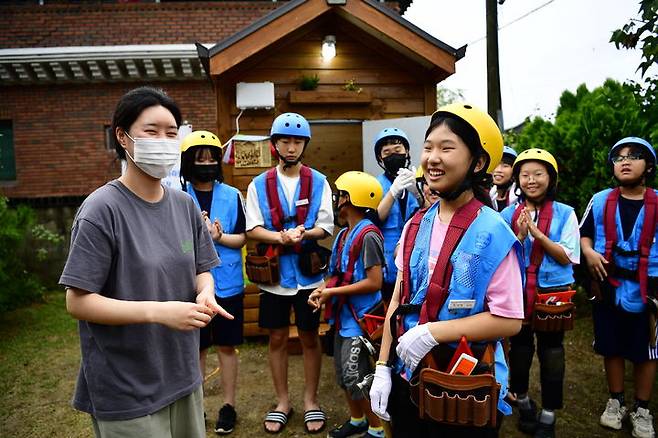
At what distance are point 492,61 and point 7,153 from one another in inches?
453

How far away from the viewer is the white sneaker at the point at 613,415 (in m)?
3.95

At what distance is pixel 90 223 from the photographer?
6.16 feet

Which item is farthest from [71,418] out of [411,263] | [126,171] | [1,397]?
[411,263]

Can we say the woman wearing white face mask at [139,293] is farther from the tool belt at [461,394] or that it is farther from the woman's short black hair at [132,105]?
the tool belt at [461,394]

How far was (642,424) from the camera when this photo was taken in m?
3.77

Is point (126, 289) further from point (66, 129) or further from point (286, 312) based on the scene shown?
point (66, 129)

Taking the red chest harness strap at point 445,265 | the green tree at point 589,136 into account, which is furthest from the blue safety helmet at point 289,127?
the green tree at point 589,136

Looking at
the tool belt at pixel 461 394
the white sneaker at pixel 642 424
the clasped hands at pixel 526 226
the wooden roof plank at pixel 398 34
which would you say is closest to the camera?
the tool belt at pixel 461 394

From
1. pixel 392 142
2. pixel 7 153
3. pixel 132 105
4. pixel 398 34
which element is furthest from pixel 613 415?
pixel 7 153

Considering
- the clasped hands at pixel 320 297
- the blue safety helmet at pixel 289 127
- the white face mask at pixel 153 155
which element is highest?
the blue safety helmet at pixel 289 127

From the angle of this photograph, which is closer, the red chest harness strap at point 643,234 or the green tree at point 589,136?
the red chest harness strap at point 643,234

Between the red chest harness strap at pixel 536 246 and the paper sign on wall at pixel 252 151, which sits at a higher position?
the paper sign on wall at pixel 252 151

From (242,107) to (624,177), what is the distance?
4108 millimetres

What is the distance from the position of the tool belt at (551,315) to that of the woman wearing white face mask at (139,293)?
2580 mm
